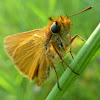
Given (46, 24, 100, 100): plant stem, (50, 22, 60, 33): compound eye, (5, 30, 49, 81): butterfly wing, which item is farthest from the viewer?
(5, 30, 49, 81): butterfly wing

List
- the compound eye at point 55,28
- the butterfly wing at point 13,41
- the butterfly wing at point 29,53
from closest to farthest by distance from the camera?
the compound eye at point 55,28 → the butterfly wing at point 29,53 → the butterfly wing at point 13,41

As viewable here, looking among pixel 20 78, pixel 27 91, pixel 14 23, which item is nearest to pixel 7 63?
pixel 20 78

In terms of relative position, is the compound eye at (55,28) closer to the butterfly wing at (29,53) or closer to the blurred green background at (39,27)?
the butterfly wing at (29,53)

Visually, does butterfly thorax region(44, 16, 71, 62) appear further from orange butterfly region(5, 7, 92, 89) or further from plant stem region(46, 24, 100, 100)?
plant stem region(46, 24, 100, 100)

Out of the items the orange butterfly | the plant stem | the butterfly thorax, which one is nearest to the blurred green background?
the orange butterfly

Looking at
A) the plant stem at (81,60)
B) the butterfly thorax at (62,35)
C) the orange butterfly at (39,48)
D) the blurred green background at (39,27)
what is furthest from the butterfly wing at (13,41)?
the plant stem at (81,60)

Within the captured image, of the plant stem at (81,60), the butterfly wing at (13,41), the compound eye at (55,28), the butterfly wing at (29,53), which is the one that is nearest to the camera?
the plant stem at (81,60)
